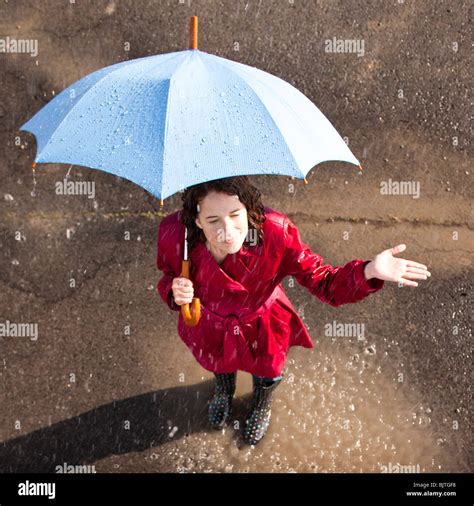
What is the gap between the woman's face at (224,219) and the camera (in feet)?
9.84

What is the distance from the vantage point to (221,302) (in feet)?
11.5

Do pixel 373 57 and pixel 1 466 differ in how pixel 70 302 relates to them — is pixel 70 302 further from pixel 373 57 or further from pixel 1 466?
pixel 373 57

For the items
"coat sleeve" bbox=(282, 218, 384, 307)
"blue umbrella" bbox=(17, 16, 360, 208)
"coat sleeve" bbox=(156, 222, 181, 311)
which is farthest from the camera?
"coat sleeve" bbox=(156, 222, 181, 311)

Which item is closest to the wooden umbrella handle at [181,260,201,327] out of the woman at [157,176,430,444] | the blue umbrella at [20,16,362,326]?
the woman at [157,176,430,444]

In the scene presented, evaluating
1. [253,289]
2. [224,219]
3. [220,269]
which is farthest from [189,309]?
[224,219]

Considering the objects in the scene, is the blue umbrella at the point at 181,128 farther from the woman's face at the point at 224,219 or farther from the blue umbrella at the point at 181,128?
the woman's face at the point at 224,219

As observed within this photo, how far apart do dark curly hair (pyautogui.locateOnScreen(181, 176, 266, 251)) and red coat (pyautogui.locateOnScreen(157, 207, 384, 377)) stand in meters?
0.05

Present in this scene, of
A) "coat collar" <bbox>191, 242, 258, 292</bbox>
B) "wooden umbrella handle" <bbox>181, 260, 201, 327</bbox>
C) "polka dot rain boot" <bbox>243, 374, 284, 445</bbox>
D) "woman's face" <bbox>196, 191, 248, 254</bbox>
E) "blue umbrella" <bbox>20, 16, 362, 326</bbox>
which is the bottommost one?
"polka dot rain boot" <bbox>243, 374, 284, 445</bbox>

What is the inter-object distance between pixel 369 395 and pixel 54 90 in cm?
306

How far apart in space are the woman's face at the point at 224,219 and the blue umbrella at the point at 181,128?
0.84ft

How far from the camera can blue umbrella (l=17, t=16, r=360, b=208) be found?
110 inches

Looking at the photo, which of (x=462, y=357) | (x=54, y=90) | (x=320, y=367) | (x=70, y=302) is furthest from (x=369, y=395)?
(x=54, y=90)

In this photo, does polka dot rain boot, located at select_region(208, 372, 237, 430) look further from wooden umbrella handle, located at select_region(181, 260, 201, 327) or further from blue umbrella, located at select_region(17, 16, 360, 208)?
blue umbrella, located at select_region(17, 16, 360, 208)

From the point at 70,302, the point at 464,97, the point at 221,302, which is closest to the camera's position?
the point at 221,302
